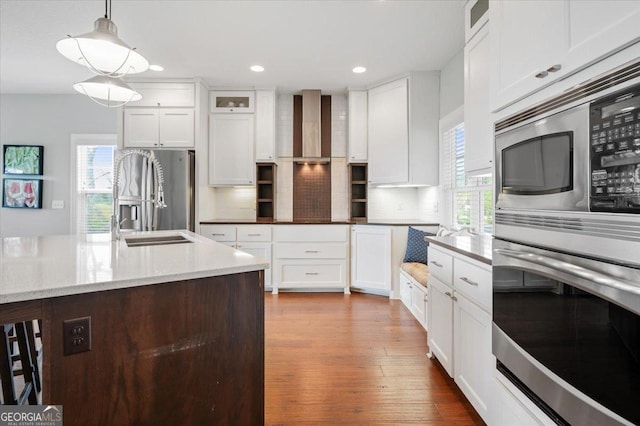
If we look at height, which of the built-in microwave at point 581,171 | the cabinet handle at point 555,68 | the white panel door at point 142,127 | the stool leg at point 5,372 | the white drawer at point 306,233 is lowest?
the stool leg at point 5,372

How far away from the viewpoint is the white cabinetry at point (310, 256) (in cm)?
404

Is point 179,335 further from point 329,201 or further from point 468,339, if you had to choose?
point 329,201

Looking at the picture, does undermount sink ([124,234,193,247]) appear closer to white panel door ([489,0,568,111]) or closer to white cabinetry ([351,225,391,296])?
white panel door ([489,0,568,111])

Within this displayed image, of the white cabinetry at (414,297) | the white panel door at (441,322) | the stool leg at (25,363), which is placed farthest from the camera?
the white cabinetry at (414,297)

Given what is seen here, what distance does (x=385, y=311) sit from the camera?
11.1ft

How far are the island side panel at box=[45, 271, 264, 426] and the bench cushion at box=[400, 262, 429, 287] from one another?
2124 mm

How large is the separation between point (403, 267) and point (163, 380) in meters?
2.95

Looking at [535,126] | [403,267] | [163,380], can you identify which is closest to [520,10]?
[535,126]

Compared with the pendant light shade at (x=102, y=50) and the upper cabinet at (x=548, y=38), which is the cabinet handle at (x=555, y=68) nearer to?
the upper cabinet at (x=548, y=38)

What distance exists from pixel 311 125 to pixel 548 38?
3.50 meters

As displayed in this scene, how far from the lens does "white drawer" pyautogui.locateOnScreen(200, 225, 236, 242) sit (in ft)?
13.3

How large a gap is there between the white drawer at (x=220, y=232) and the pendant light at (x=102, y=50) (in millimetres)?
2338

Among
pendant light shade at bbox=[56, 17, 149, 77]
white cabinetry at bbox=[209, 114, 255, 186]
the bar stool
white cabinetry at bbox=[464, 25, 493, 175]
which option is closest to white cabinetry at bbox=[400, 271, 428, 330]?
white cabinetry at bbox=[464, 25, 493, 175]

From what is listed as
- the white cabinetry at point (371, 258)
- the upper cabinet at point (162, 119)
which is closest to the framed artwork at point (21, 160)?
the upper cabinet at point (162, 119)
